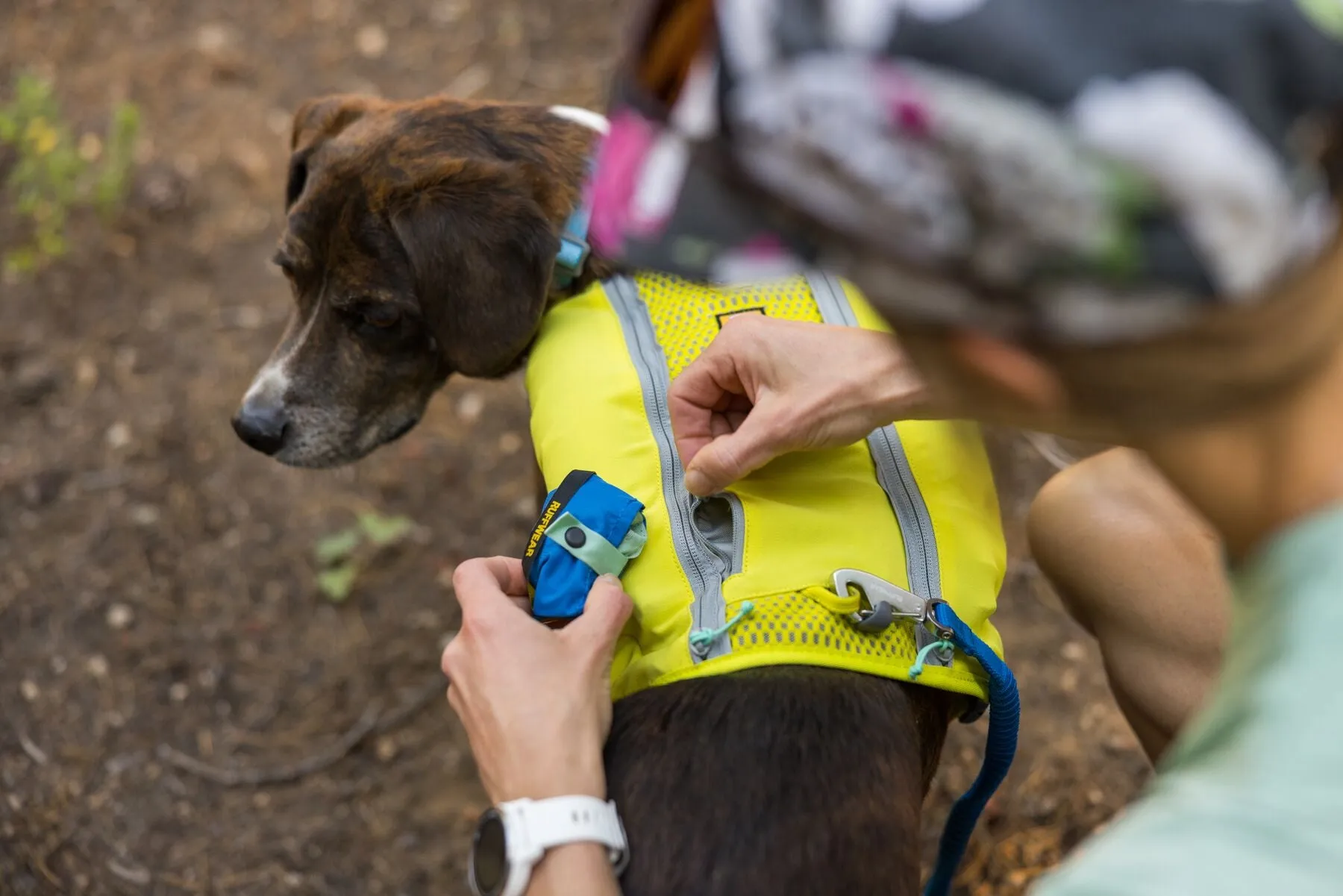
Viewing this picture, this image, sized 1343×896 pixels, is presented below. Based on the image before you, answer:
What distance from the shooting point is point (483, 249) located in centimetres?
242

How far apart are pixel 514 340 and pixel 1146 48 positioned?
1.73m

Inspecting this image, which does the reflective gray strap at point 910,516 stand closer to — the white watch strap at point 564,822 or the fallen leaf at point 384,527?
the white watch strap at point 564,822

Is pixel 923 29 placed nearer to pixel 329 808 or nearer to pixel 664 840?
pixel 664 840

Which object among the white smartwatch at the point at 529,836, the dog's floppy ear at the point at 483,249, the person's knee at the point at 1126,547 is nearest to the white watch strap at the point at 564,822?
the white smartwatch at the point at 529,836

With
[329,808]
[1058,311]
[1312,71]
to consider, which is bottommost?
[329,808]

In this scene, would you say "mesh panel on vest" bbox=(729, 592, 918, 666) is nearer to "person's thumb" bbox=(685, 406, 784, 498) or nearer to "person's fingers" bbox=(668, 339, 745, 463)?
"person's thumb" bbox=(685, 406, 784, 498)

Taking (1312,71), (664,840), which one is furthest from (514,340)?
(1312,71)

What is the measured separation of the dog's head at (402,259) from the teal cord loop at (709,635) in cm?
93

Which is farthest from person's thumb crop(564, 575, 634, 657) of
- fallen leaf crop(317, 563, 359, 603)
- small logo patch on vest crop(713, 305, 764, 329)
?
fallen leaf crop(317, 563, 359, 603)

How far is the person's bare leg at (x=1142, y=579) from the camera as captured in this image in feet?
6.41

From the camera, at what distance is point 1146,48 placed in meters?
0.87

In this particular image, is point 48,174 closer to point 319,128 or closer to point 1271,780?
point 319,128

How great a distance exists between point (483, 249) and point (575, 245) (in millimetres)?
196

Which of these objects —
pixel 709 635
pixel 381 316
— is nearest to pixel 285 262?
pixel 381 316
